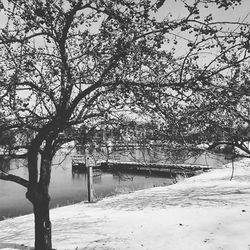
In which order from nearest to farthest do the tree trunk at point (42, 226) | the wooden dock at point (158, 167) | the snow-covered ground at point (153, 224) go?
the wooden dock at point (158, 167) → the tree trunk at point (42, 226) → the snow-covered ground at point (153, 224)

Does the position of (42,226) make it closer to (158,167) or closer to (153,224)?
(153,224)

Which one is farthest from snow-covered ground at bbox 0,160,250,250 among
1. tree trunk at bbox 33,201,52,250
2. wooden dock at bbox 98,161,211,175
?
tree trunk at bbox 33,201,52,250

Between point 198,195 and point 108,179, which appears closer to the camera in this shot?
point 198,195

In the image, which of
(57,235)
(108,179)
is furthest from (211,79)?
(108,179)

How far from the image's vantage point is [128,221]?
33.2ft

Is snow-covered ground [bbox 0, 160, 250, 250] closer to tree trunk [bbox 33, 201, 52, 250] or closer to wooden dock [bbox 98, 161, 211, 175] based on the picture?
wooden dock [bbox 98, 161, 211, 175]

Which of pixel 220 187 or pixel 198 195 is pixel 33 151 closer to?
pixel 198 195

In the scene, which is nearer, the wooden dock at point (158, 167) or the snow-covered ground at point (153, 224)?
the wooden dock at point (158, 167)

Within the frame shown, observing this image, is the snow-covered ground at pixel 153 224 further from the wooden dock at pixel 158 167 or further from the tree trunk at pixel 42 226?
the tree trunk at pixel 42 226

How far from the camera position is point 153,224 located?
31.3 feet

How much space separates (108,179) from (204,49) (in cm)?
3640

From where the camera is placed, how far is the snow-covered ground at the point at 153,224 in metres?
7.61

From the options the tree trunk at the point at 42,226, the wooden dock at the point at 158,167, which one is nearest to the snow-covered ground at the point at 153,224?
the wooden dock at the point at 158,167

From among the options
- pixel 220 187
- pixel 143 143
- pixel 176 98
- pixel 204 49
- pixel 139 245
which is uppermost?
pixel 204 49
